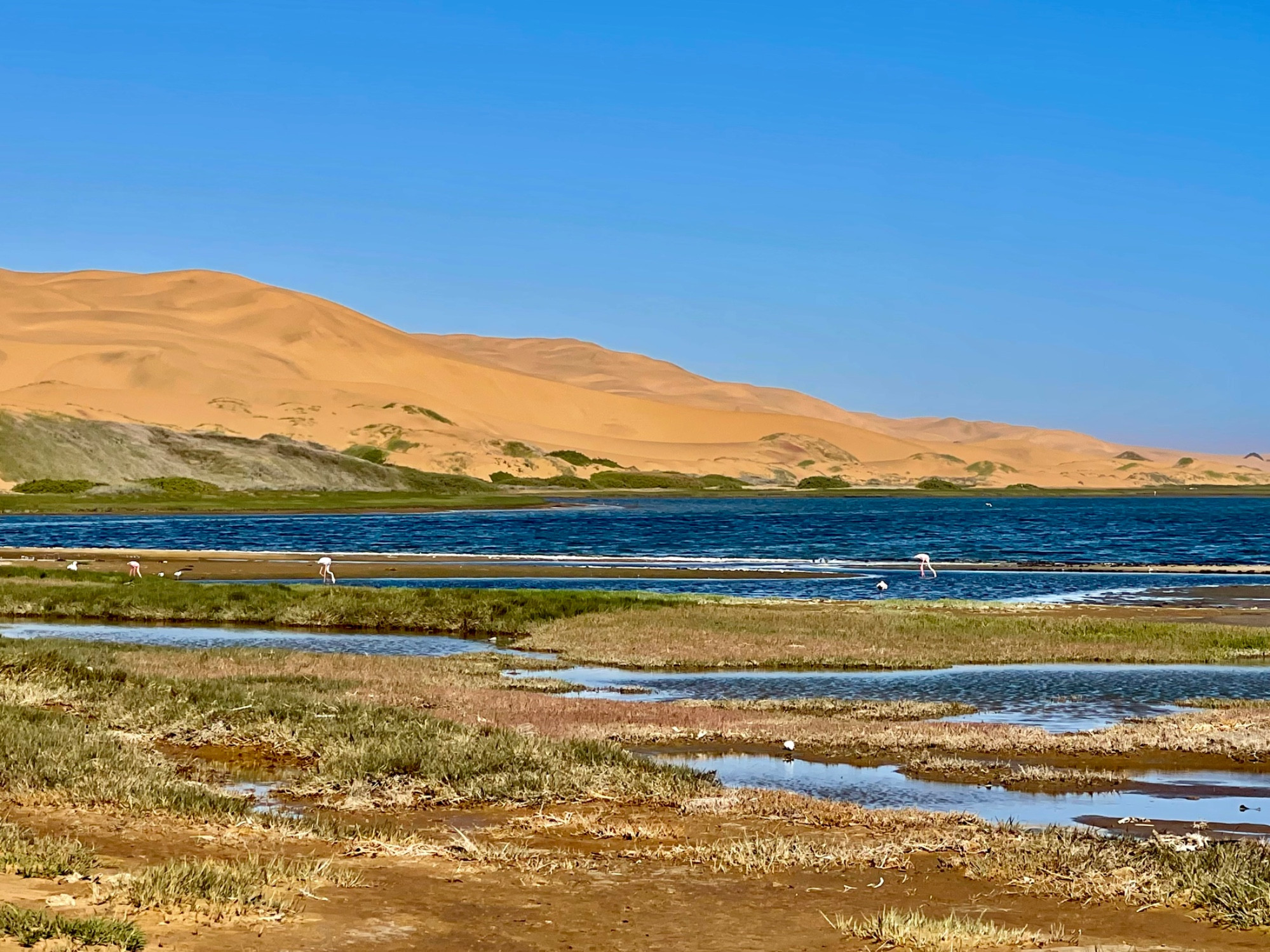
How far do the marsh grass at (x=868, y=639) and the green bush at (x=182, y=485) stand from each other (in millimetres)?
104015

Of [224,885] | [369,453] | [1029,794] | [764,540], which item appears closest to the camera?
[224,885]

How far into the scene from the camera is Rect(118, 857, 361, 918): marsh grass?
33.9ft

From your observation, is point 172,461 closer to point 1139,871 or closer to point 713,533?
point 713,533

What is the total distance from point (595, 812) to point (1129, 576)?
170 feet

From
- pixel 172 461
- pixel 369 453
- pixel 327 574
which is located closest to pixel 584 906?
pixel 327 574

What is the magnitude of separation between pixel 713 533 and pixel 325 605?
5762 cm

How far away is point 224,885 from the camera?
1064 centimetres

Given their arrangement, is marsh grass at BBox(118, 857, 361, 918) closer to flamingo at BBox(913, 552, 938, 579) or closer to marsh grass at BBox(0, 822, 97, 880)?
marsh grass at BBox(0, 822, 97, 880)

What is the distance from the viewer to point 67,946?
9008 millimetres

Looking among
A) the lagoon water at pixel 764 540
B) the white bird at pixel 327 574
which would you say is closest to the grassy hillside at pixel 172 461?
the lagoon water at pixel 764 540

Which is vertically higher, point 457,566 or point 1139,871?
point 1139,871

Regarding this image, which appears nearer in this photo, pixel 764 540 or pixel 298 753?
pixel 298 753

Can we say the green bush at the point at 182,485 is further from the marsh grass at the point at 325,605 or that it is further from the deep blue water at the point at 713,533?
the marsh grass at the point at 325,605

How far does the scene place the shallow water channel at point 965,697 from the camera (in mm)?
15562
